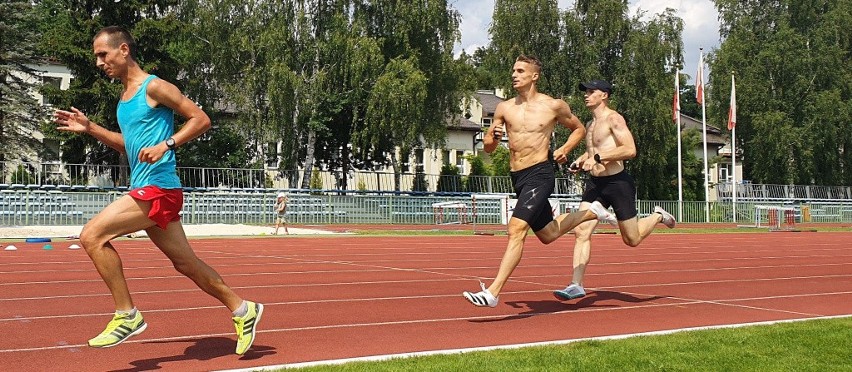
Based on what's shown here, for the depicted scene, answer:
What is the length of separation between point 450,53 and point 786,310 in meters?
35.3

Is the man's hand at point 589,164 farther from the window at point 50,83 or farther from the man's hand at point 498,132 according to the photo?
the window at point 50,83

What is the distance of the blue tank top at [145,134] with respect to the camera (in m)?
5.66

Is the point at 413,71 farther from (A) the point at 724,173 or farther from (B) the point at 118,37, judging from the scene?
(A) the point at 724,173

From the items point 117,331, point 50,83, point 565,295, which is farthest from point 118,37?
point 50,83

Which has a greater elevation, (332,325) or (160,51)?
(160,51)

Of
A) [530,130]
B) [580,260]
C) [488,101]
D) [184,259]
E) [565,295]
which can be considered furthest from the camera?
[488,101]

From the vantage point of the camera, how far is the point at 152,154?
547 cm

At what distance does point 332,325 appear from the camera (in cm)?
746

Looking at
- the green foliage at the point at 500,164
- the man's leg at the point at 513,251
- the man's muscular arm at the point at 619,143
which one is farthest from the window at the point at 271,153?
the man's leg at the point at 513,251

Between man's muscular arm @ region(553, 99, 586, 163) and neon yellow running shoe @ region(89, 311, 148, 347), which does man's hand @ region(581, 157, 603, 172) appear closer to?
man's muscular arm @ region(553, 99, 586, 163)

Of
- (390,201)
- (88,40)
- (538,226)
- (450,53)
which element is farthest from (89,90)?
(538,226)

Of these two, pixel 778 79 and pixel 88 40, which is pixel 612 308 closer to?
pixel 88 40

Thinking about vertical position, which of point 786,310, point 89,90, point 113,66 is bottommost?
point 786,310

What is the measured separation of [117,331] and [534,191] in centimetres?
381
